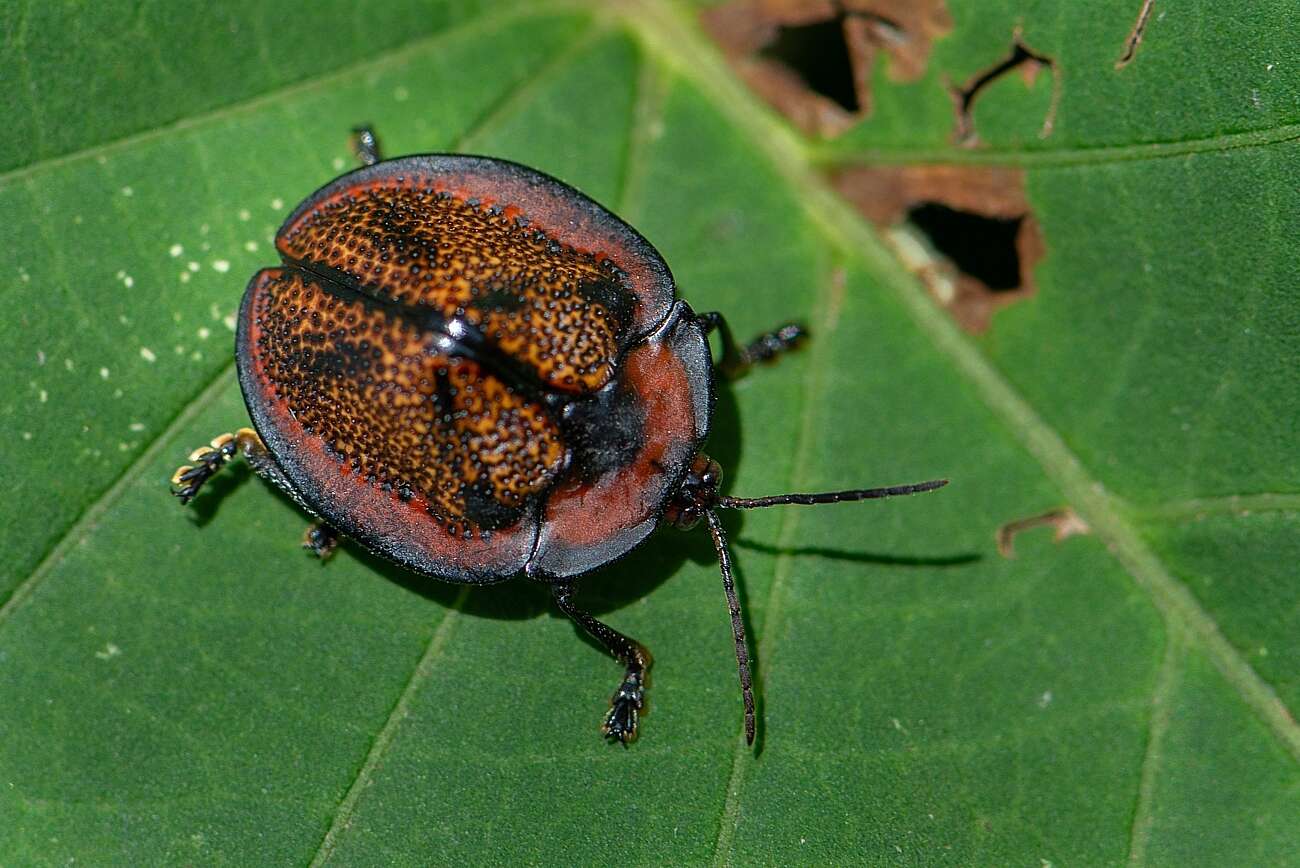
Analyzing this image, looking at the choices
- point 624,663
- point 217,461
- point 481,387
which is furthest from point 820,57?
point 217,461

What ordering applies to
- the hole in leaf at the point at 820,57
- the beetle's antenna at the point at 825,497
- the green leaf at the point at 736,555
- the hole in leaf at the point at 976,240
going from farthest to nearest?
the hole in leaf at the point at 820,57 → the hole in leaf at the point at 976,240 → the beetle's antenna at the point at 825,497 → the green leaf at the point at 736,555

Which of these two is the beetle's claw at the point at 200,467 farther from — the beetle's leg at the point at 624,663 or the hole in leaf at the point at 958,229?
the hole in leaf at the point at 958,229

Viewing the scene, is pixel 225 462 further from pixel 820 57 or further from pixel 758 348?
pixel 820 57

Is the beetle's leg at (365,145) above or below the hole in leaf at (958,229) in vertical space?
above

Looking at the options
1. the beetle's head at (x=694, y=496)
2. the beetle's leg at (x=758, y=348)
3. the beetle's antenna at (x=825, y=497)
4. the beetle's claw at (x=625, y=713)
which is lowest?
the beetle's claw at (x=625, y=713)

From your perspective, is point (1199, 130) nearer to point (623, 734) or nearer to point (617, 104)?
point (617, 104)

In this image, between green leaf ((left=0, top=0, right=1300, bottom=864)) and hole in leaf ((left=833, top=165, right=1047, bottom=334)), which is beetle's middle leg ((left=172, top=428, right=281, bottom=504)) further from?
hole in leaf ((left=833, top=165, right=1047, bottom=334))

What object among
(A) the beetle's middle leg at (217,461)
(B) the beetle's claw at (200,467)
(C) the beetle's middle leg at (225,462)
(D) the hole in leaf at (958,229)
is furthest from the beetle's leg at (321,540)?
(D) the hole in leaf at (958,229)
